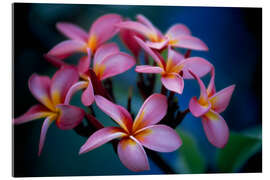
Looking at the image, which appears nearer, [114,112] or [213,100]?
[114,112]

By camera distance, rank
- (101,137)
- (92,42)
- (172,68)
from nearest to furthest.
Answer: (101,137)
(172,68)
(92,42)

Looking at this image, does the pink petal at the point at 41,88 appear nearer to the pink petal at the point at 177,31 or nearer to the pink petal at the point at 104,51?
the pink petal at the point at 104,51

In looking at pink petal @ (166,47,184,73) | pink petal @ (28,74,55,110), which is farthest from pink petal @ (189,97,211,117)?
pink petal @ (28,74,55,110)

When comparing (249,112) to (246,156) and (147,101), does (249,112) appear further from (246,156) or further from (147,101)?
(147,101)

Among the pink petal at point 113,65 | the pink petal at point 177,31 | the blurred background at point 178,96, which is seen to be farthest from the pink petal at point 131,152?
the pink petal at point 177,31

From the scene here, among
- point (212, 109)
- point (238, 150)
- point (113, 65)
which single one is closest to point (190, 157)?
point (238, 150)

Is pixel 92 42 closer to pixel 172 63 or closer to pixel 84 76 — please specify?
pixel 84 76

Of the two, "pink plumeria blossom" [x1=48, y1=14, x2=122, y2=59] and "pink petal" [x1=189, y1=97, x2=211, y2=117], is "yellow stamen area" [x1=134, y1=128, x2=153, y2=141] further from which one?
"pink plumeria blossom" [x1=48, y1=14, x2=122, y2=59]
